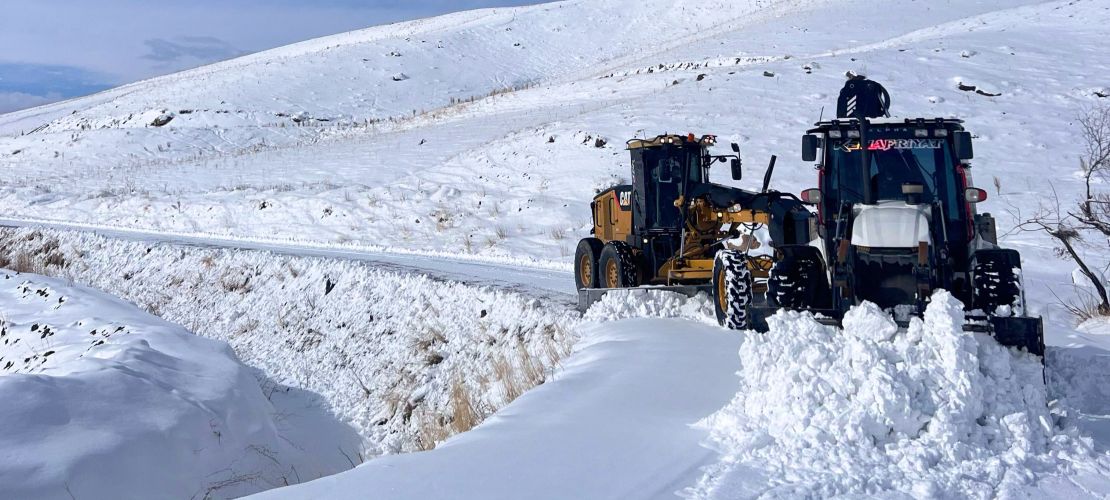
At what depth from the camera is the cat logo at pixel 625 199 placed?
12.9 meters

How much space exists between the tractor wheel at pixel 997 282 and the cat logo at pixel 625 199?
19.3 ft

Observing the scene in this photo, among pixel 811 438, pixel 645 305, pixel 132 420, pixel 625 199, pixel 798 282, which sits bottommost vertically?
pixel 132 420

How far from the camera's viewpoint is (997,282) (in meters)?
7.47

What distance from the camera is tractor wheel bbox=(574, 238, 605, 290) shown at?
13.0 m

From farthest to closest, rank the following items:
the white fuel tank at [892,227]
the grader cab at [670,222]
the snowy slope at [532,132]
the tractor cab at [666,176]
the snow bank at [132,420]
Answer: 1. the snowy slope at [532,132]
2. the tractor cab at [666,176]
3. the grader cab at [670,222]
4. the white fuel tank at [892,227]
5. the snow bank at [132,420]

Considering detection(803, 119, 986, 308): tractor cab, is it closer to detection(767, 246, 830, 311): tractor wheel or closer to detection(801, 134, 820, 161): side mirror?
detection(801, 134, 820, 161): side mirror

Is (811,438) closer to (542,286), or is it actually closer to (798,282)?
(798,282)

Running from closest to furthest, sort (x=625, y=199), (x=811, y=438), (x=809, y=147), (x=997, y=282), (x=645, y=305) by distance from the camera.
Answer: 1. (x=811, y=438)
2. (x=997, y=282)
3. (x=809, y=147)
4. (x=645, y=305)
5. (x=625, y=199)

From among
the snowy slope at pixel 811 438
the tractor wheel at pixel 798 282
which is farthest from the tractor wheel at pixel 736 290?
the snowy slope at pixel 811 438

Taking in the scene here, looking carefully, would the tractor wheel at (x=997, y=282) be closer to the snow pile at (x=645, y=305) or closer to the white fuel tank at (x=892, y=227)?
the white fuel tank at (x=892, y=227)

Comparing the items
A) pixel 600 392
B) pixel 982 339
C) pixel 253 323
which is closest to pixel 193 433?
pixel 600 392

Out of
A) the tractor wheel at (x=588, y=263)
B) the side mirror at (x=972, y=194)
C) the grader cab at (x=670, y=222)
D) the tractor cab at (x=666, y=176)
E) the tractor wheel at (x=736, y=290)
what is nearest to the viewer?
the side mirror at (x=972, y=194)

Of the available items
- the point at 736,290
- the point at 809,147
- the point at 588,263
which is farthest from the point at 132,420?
the point at 588,263

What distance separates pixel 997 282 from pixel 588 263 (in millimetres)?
6708
